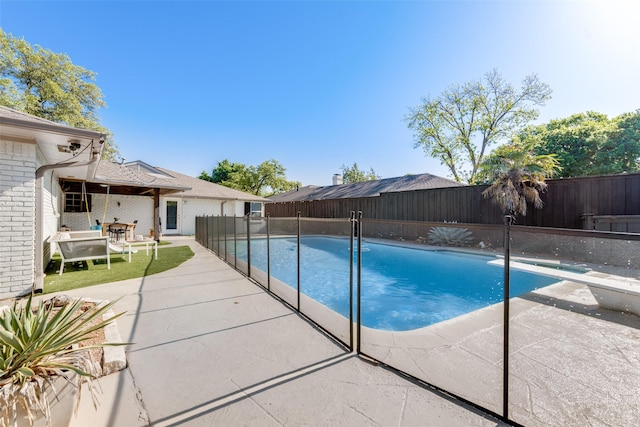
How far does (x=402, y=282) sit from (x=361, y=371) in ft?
17.2

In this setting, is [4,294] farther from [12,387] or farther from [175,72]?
[175,72]

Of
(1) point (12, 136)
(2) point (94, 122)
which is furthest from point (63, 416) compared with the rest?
(2) point (94, 122)

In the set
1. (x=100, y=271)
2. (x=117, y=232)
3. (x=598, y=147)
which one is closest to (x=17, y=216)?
(x=100, y=271)

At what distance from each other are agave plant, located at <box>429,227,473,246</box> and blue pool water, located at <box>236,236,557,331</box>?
2.03 metres

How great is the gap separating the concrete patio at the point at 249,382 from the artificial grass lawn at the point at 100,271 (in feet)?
8.46

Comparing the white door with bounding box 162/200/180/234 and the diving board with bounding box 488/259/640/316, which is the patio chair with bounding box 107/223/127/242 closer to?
the white door with bounding box 162/200/180/234

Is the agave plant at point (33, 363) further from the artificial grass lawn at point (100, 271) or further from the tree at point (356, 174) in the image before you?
the tree at point (356, 174)

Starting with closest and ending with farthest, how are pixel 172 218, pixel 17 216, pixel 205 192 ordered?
pixel 17 216
pixel 172 218
pixel 205 192

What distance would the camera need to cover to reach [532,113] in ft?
73.4

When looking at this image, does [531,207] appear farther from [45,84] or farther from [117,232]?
[45,84]

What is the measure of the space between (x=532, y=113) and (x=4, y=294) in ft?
101

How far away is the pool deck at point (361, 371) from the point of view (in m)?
1.83

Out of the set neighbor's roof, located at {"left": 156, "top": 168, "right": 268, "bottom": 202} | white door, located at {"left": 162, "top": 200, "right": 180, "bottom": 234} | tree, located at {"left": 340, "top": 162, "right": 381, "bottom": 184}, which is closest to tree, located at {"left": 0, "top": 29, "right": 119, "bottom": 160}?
neighbor's roof, located at {"left": 156, "top": 168, "right": 268, "bottom": 202}

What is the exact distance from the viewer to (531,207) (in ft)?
34.8
